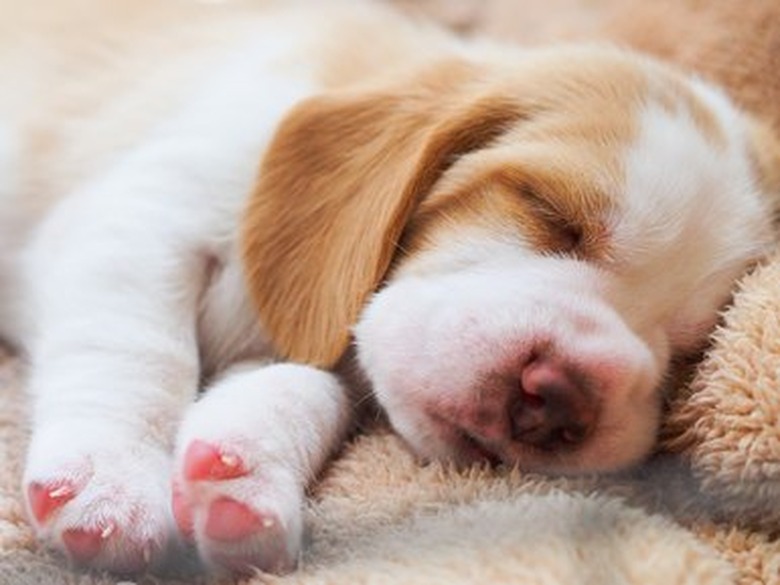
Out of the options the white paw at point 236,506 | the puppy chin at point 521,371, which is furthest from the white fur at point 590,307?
the white paw at point 236,506

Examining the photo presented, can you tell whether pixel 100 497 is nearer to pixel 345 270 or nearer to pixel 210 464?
pixel 210 464

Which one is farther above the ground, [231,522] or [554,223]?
[554,223]

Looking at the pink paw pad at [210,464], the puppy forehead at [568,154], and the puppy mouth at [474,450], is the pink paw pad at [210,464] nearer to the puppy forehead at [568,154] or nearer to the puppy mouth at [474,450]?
the puppy mouth at [474,450]

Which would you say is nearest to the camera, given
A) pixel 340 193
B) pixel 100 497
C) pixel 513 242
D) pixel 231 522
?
pixel 231 522

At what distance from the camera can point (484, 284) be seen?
1465 millimetres

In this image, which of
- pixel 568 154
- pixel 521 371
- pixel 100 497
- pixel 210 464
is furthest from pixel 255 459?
pixel 568 154

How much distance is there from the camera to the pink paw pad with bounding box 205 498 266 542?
1.25 metres

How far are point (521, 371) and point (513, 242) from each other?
244 millimetres

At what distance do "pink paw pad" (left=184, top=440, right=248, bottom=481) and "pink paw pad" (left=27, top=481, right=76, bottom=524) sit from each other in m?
0.14

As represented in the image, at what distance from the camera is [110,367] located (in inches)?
62.0

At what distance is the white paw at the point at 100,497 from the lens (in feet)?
4.24

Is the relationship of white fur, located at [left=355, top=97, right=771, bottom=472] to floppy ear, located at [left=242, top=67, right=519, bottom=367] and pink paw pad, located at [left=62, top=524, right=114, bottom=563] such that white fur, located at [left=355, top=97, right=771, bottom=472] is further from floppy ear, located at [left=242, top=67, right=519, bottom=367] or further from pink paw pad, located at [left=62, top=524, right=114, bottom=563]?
pink paw pad, located at [left=62, top=524, right=114, bottom=563]

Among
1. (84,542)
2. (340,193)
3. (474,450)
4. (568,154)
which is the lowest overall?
(84,542)

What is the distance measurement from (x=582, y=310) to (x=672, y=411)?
170 millimetres
